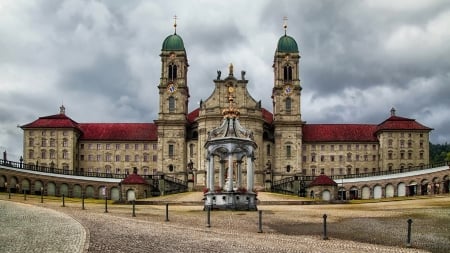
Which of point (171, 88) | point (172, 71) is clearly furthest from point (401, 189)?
point (172, 71)

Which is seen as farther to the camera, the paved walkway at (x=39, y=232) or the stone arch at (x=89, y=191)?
the stone arch at (x=89, y=191)

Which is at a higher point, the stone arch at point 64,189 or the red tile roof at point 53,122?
the red tile roof at point 53,122

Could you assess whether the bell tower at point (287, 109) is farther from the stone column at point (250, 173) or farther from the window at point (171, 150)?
the stone column at point (250, 173)

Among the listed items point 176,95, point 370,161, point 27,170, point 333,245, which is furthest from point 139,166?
point 333,245

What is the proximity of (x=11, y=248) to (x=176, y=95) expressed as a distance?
9845cm

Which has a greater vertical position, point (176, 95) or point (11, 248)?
point (176, 95)

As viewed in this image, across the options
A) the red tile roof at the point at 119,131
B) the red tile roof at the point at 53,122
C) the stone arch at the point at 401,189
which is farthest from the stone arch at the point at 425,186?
the red tile roof at the point at 53,122

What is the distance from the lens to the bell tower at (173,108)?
12062cm

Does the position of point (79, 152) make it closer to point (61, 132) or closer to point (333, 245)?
point (61, 132)

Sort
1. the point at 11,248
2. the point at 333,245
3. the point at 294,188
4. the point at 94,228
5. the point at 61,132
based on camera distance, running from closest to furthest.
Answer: the point at 11,248 < the point at 333,245 < the point at 94,228 < the point at 294,188 < the point at 61,132

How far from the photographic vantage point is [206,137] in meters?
117

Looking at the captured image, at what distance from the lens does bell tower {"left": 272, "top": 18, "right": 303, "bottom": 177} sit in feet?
400

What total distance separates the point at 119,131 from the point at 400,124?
54838mm

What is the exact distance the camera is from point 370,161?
12612 centimetres
